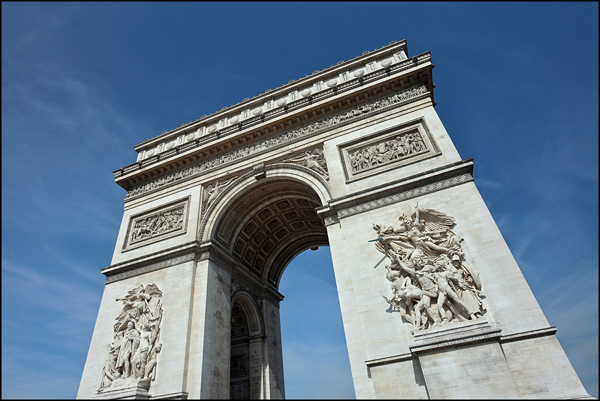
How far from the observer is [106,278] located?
14938mm

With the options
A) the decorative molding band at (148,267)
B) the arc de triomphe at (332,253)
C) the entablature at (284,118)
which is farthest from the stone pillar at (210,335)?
the entablature at (284,118)

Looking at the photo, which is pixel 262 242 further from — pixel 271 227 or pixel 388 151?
pixel 388 151

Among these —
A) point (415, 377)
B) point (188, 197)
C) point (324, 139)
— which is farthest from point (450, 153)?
point (188, 197)

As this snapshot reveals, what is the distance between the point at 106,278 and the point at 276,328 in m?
7.92

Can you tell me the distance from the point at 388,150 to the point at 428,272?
491 cm

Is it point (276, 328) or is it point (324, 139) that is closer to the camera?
point (324, 139)

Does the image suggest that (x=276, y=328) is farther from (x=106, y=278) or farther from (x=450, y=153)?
(x=450, y=153)

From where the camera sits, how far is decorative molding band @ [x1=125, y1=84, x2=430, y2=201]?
45.5ft

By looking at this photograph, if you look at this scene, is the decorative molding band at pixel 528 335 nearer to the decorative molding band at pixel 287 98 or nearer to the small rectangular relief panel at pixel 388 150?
the small rectangular relief panel at pixel 388 150

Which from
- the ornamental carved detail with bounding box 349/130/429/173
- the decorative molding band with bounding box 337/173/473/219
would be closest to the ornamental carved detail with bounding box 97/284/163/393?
the decorative molding band with bounding box 337/173/473/219

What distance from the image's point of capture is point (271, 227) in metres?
17.4

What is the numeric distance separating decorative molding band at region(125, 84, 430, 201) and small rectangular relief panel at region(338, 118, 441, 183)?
45.6 inches

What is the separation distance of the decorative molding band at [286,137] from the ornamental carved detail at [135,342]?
5.55 m

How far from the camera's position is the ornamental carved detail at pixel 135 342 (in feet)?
38.2
